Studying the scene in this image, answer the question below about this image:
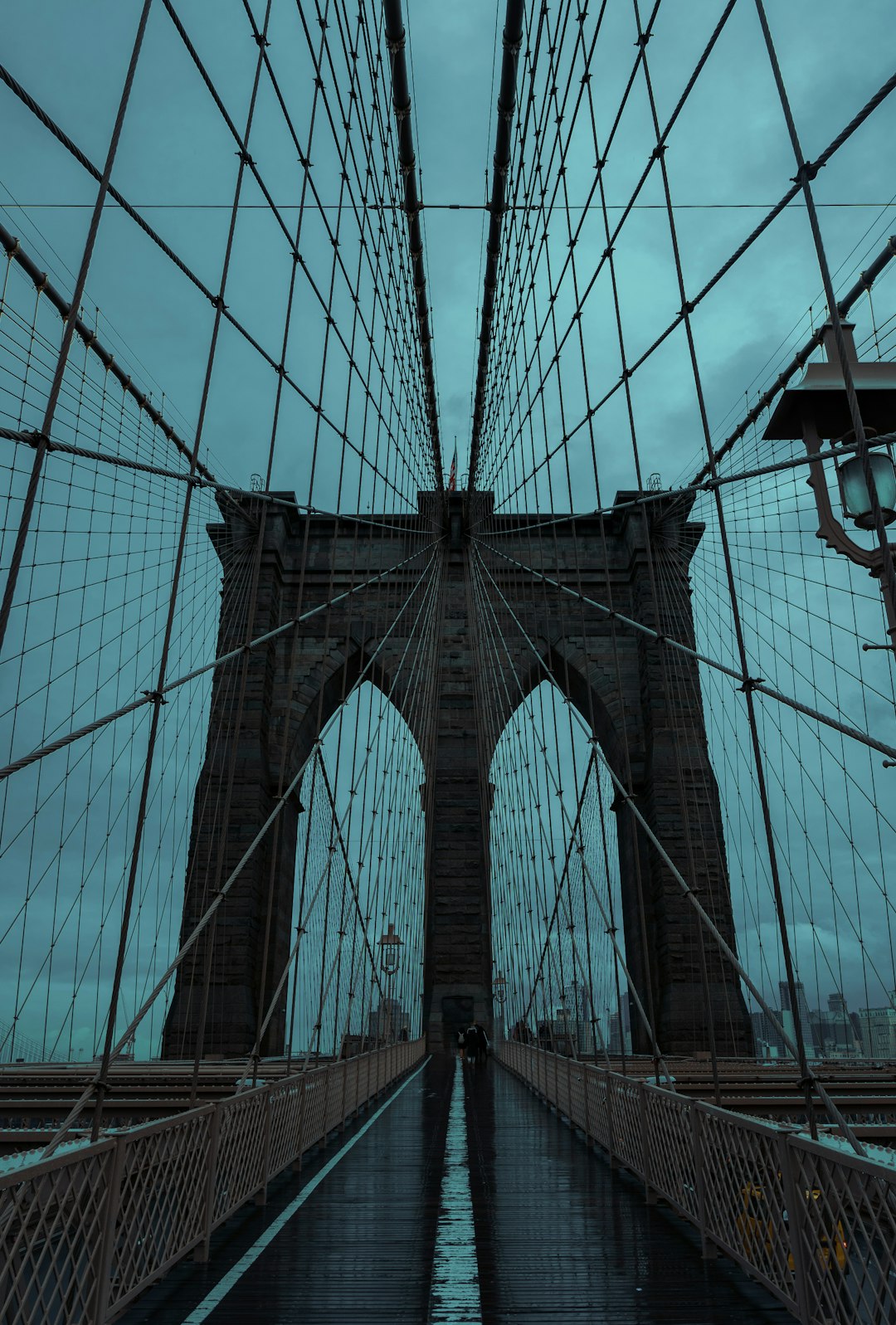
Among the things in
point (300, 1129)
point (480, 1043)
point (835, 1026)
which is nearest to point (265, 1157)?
point (300, 1129)

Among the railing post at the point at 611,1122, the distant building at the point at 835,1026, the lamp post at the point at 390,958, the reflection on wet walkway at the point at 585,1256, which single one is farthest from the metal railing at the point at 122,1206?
the lamp post at the point at 390,958

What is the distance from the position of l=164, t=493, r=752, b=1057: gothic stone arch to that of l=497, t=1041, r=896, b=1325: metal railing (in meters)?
13.9

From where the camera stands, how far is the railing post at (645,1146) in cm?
503

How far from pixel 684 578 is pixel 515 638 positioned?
17.1ft

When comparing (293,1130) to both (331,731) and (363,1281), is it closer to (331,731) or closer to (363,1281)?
(363,1281)

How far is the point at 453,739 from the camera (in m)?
24.4

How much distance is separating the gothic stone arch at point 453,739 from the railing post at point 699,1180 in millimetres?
14333

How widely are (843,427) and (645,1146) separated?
17.3ft

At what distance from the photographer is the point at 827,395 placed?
7117mm

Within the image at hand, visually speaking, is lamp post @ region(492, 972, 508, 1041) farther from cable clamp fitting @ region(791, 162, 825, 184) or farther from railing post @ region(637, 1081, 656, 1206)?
cable clamp fitting @ region(791, 162, 825, 184)

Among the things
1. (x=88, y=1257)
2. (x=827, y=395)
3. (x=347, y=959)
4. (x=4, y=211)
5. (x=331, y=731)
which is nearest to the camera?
(x=88, y=1257)

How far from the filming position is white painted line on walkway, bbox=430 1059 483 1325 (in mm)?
3174

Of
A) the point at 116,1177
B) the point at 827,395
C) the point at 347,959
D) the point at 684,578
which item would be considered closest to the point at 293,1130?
the point at 116,1177

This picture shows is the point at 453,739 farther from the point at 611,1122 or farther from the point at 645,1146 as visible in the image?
the point at 645,1146
